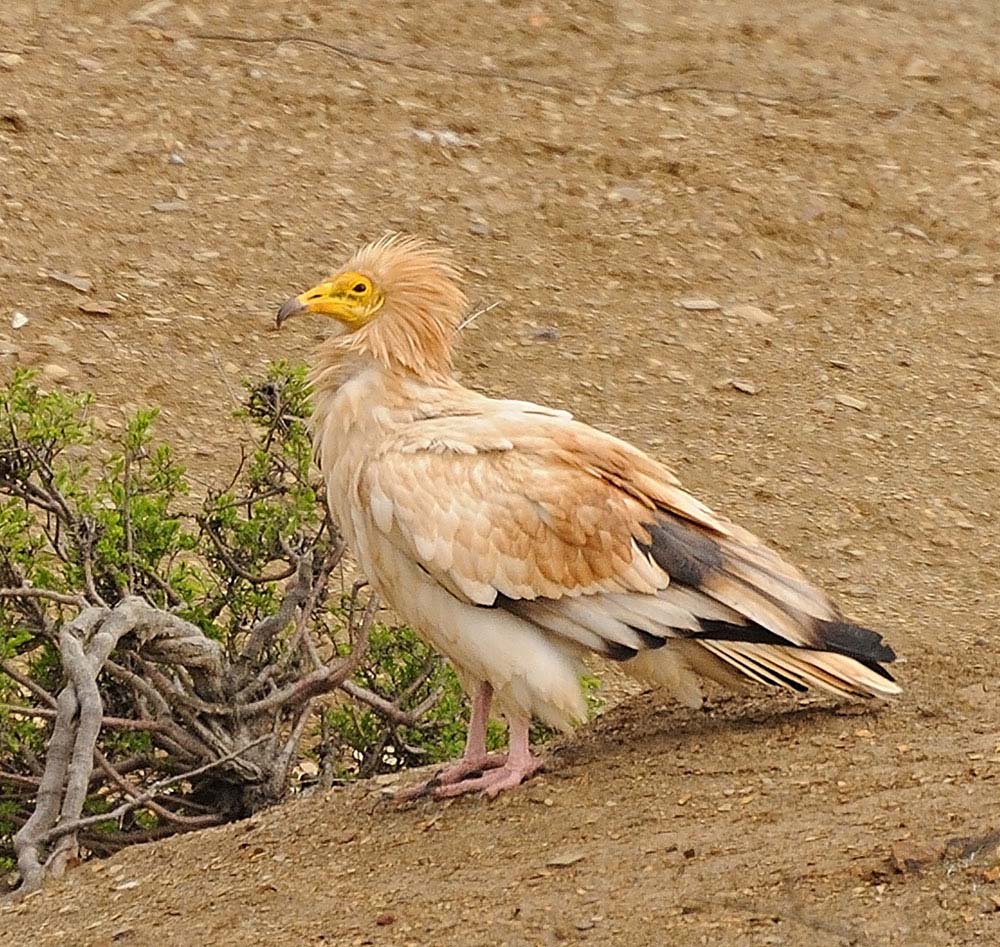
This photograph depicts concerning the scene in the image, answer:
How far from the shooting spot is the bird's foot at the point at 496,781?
530 centimetres

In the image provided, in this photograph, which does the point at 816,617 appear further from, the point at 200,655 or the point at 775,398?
the point at 775,398

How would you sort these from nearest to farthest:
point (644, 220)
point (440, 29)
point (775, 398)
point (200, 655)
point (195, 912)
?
point (195, 912), point (200, 655), point (775, 398), point (644, 220), point (440, 29)

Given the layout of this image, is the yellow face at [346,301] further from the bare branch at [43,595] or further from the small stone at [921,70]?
the small stone at [921,70]

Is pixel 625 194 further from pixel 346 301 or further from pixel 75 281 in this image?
pixel 346 301

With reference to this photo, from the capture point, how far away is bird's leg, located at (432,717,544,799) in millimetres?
5309

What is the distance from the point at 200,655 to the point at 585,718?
118 cm

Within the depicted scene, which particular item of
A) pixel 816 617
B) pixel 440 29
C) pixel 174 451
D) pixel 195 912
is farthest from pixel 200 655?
pixel 440 29

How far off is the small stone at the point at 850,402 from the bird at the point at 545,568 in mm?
4904

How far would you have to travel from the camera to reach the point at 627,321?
1080 cm

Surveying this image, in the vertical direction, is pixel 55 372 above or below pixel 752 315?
below

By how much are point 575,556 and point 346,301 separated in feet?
3.49

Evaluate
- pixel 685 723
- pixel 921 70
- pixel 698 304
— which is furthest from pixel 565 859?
pixel 921 70

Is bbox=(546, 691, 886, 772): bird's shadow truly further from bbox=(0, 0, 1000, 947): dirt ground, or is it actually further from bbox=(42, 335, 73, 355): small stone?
bbox=(42, 335, 73, 355): small stone

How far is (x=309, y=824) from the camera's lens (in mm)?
5312
